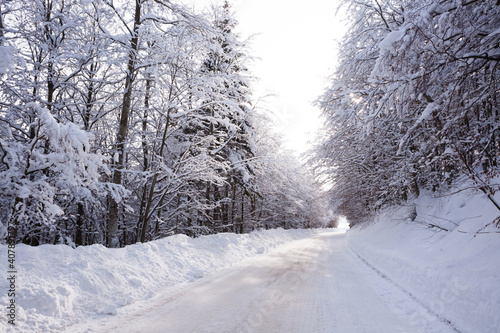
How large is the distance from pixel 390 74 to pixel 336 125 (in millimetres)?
6708

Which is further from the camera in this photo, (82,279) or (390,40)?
(82,279)

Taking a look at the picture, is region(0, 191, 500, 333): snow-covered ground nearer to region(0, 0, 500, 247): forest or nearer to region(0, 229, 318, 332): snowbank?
region(0, 229, 318, 332): snowbank

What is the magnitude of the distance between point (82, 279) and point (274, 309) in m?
3.42

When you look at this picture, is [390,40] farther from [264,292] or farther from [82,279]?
[82,279]

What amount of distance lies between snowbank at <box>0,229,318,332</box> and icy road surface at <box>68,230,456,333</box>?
36cm

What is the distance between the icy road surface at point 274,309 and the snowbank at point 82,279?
1.18ft

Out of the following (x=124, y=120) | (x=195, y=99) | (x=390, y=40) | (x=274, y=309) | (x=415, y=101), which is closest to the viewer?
Result: (x=390, y=40)

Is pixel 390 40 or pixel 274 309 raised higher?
pixel 390 40


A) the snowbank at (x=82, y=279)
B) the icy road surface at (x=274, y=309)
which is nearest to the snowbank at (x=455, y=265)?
the icy road surface at (x=274, y=309)

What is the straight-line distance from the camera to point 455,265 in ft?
16.0

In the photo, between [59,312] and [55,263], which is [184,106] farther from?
[59,312]

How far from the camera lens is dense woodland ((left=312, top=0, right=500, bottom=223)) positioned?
434 cm

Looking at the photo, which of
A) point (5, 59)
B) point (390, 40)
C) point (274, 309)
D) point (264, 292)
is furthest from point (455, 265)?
point (5, 59)

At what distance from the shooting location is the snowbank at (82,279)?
383 centimetres
